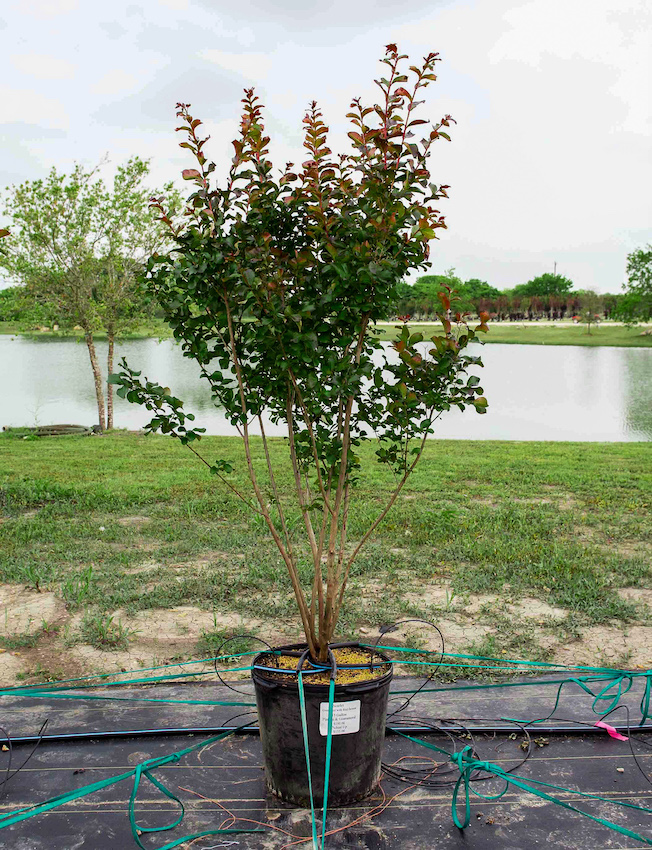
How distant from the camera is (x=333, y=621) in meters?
2.72

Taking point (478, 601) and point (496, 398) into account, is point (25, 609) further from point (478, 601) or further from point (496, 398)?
point (496, 398)

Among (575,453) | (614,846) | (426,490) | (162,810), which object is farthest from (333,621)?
(575,453)

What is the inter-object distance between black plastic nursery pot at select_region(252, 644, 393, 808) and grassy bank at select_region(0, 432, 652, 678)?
37.4 inches

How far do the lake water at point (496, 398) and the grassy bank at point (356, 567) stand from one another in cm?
693

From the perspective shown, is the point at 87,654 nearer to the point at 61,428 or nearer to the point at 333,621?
the point at 333,621

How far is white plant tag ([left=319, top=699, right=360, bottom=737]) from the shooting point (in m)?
2.40

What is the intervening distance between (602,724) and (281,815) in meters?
1.36

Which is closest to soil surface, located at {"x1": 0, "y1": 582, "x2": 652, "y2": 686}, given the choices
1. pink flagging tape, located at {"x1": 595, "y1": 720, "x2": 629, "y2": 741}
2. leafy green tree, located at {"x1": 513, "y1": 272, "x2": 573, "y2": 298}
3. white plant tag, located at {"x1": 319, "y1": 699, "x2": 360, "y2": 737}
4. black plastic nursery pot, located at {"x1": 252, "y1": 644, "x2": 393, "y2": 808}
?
pink flagging tape, located at {"x1": 595, "y1": 720, "x2": 629, "y2": 741}

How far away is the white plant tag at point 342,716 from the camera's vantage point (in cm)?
240

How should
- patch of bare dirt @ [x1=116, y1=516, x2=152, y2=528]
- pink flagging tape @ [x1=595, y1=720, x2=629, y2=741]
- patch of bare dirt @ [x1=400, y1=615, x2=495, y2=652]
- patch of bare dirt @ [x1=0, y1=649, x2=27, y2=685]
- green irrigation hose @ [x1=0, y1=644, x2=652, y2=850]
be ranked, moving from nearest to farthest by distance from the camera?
green irrigation hose @ [x1=0, y1=644, x2=652, y2=850] → pink flagging tape @ [x1=595, y1=720, x2=629, y2=741] → patch of bare dirt @ [x1=0, y1=649, x2=27, y2=685] → patch of bare dirt @ [x1=400, y1=615, x2=495, y2=652] → patch of bare dirt @ [x1=116, y1=516, x2=152, y2=528]

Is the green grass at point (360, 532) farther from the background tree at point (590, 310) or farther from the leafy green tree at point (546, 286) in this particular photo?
the leafy green tree at point (546, 286)

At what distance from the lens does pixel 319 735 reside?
243cm

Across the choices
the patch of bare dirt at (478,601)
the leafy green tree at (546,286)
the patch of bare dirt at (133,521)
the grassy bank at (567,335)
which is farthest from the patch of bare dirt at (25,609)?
the leafy green tree at (546,286)

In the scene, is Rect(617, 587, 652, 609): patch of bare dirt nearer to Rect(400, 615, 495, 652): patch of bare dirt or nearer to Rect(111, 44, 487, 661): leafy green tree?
Rect(400, 615, 495, 652): patch of bare dirt
